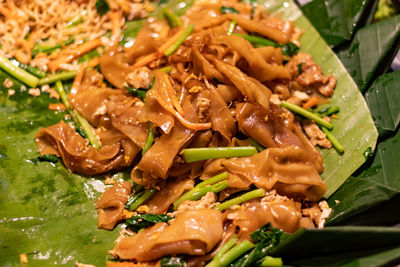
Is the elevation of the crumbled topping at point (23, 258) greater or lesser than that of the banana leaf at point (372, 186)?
greater

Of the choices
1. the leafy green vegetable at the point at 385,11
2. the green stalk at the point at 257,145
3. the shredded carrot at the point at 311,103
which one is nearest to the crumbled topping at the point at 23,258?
the green stalk at the point at 257,145

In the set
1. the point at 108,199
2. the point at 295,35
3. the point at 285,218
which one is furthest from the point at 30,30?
the point at 285,218

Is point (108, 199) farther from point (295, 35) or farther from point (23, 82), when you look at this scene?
point (295, 35)

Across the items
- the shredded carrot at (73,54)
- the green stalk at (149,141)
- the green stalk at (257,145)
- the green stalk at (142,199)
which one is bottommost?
the green stalk at (257,145)

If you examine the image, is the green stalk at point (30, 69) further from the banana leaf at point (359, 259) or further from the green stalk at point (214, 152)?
the banana leaf at point (359, 259)

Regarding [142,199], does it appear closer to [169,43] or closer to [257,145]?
[257,145]

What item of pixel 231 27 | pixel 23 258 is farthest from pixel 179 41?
pixel 23 258

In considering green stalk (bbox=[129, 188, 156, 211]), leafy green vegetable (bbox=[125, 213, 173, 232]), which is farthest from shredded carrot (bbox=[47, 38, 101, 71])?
leafy green vegetable (bbox=[125, 213, 173, 232])
